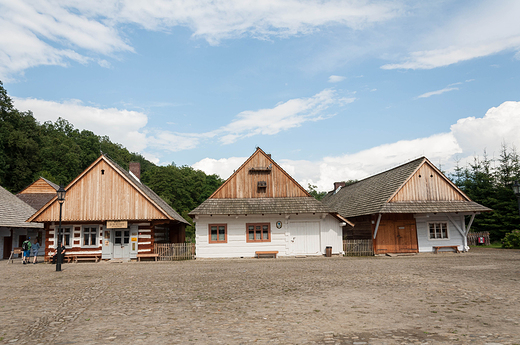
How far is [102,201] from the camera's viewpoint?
89.7ft

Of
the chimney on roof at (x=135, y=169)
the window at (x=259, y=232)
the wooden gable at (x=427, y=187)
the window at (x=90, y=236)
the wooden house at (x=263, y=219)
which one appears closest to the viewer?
the window at (x=90, y=236)

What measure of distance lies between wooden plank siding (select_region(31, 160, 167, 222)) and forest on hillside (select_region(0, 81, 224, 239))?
2392 cm

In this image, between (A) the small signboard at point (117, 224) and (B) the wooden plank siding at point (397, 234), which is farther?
(B) the wooden plank siding at point (397, 234)

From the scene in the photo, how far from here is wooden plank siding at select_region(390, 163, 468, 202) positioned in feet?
97.5

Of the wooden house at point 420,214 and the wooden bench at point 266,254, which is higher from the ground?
the wooden house at point 420,214

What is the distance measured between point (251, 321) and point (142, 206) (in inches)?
840

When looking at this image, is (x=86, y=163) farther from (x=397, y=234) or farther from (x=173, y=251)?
(x=397, y=234)

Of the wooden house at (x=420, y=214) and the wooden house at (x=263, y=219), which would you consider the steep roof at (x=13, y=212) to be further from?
the wooden house at (x=420, y=214)

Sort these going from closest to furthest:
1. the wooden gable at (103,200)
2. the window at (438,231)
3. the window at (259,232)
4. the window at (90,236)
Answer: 1. the wooden gable at (103,200)
2. the window at (90,236)
3. the window at (259,232)
4. the window at (438,231)

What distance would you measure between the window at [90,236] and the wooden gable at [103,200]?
1.35m

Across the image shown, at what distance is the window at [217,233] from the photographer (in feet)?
92.9

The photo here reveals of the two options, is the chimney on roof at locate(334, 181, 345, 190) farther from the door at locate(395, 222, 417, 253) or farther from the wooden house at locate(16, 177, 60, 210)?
the wooden house at locate(16, 177, 60, 210)

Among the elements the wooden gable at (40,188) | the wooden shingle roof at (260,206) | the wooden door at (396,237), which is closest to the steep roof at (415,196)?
the wooden door at (396,237)

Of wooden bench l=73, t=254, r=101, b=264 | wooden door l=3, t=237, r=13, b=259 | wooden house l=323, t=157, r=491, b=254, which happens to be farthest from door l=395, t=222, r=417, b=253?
wooden door l=3, t=237, r=13, b=259
